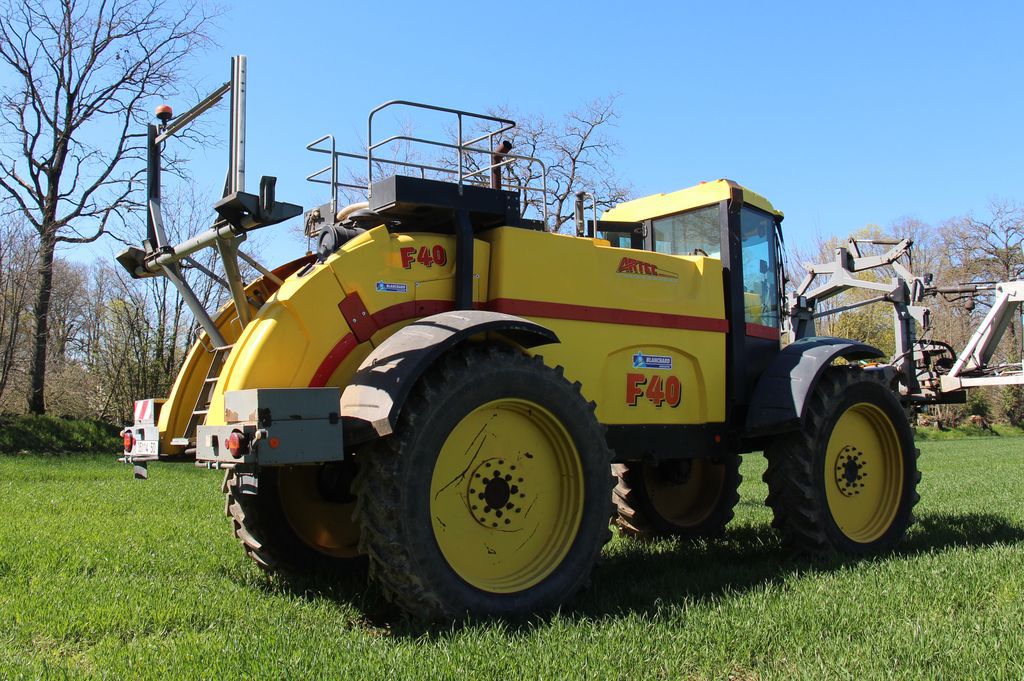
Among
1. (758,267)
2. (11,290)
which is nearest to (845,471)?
(758,267)

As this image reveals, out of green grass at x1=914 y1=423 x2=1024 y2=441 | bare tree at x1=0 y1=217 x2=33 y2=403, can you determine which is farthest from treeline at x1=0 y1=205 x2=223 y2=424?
green grass at x1=914 y1=423 x2=1024 y2=441

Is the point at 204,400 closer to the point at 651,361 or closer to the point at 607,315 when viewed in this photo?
the point at 607,315

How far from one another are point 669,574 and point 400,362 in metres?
2.79

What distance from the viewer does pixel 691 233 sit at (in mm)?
7602

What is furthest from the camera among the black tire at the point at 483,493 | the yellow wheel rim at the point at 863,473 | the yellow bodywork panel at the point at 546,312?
the yellow wheel rim at the point at 863,473

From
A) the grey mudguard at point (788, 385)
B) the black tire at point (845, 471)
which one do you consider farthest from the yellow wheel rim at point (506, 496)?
the black tire at point (845, 471)

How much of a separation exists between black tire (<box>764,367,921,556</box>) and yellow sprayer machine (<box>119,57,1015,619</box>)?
2 cm

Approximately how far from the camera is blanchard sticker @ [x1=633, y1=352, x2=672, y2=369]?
634 cm

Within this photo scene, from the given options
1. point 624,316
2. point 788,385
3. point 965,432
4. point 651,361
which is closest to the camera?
point 624,316

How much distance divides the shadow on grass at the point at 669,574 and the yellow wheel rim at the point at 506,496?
0.37 m

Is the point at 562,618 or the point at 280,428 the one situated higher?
the point at 280,428

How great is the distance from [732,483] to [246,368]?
5.23 meters

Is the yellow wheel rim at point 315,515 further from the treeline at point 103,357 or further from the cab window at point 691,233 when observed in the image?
the treeline at point 103,357

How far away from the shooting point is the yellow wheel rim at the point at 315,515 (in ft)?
20.1
